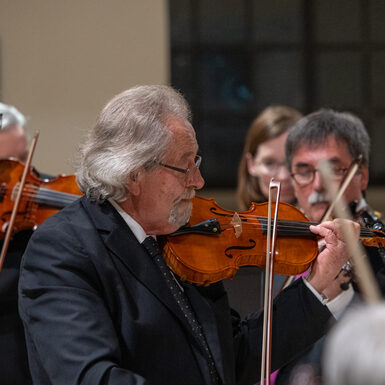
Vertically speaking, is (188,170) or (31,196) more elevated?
(188,170)

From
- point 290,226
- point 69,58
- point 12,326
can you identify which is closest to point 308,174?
point 290,226

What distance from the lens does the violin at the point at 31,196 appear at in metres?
2.06

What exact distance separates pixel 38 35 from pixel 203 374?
3.00 metres

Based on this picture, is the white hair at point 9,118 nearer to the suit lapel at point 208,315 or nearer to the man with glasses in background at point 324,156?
the man with glasses in background at point 324,156

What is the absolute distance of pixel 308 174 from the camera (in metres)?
2.25

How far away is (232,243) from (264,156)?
1302mm

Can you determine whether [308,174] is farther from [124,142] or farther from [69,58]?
[69,58]

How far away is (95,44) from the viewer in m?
4.03

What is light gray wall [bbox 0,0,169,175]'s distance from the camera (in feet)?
13.0

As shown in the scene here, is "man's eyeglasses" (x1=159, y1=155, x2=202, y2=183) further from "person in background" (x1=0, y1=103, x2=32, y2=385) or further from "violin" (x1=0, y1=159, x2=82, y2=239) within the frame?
"person in background" (x1=0, y1=103, x2=32, y2=385)

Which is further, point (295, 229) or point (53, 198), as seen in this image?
point (53, 198)

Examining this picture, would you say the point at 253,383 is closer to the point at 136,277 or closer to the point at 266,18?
the point at 136,277

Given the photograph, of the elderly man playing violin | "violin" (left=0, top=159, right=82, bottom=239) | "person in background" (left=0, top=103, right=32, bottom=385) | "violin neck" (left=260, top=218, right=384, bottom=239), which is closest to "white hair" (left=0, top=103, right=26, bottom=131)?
"violin" (left=0, top=159, right=82, bottom=239)

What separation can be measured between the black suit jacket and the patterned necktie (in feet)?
0.05
